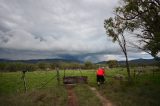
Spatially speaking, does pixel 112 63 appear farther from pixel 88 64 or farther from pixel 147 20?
pixel 147 20

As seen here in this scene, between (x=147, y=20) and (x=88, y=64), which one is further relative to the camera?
(x=88, y=64)

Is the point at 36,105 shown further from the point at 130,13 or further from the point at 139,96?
the point at 130,13

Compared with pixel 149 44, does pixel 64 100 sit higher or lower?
lower

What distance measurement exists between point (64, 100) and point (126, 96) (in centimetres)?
437

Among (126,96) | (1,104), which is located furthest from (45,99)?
(126,96)

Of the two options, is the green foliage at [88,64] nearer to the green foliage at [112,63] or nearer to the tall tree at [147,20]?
the green foliage at [112,63]

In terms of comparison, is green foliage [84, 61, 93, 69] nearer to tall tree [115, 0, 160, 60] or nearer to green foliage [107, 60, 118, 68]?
green foliage [107, 60, 118, 68]

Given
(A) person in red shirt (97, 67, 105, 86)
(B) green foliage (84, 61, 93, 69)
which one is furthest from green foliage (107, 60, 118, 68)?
(A) person in red shirt (97, 67, 105, 86)

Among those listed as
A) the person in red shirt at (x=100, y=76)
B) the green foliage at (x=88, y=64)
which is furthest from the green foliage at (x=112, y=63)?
the person in red shirt at (x=100, y=76)

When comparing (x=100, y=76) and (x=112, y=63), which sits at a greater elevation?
(x=112, y=63)

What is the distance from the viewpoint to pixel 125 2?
993 inches

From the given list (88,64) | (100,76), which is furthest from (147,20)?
(88,64)

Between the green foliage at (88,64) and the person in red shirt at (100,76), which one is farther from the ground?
the green foliage at (88,64)

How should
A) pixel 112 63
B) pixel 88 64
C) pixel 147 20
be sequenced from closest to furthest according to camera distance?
pixel 147 20, pixel 112 63, pixel 88 64
